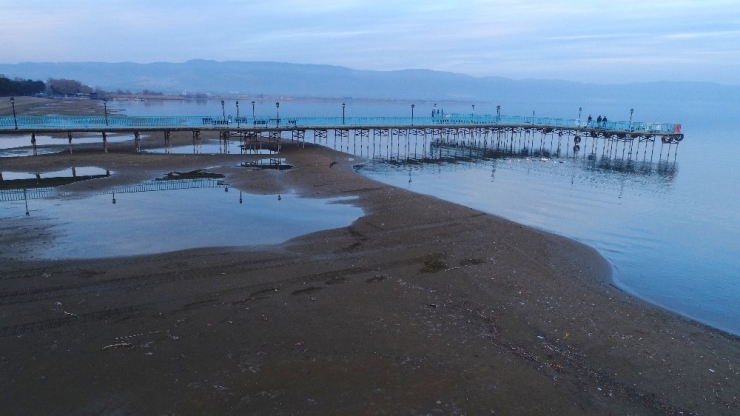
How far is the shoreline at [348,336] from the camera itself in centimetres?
887

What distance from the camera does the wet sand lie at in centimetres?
886

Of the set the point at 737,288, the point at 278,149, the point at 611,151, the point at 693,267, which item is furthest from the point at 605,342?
the point at 611,151

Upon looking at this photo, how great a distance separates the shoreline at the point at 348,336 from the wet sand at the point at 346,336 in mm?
43

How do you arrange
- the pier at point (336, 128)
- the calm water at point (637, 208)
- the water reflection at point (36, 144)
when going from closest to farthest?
the calm water at point (637, 208), the water reflection at point (36, 144), the pier at point (336, 128)

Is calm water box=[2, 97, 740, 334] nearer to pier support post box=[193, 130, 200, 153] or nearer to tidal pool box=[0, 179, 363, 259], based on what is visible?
tidal pool box=[0, 179, 363, 259]

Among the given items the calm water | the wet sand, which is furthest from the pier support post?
the wet sand

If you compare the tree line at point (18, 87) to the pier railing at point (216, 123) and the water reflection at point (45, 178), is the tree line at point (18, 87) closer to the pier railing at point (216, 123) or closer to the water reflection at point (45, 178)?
the pier railing at point (216, 123)

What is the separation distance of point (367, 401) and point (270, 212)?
16172 mm

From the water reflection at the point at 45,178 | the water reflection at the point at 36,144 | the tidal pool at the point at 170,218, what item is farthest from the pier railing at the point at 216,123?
the tidal pool at the point at 170,218

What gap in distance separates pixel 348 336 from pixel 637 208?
24189mm

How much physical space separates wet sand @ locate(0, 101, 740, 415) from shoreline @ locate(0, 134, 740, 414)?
0.14ft

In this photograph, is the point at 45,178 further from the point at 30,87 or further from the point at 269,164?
the point at 30,87

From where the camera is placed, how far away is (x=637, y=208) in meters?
28.8

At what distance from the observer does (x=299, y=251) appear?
17.1 metres
